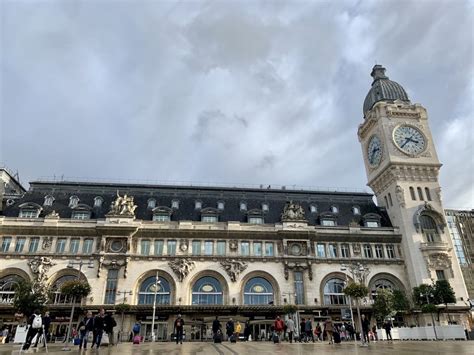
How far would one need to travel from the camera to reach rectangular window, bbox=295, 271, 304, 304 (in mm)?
51169

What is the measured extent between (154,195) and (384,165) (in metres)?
40.0

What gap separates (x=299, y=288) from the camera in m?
51.9

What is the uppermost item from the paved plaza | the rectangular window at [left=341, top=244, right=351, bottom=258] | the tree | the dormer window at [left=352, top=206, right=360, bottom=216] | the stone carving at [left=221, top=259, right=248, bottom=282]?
the dormer window at [left=352, top=206, right=360, bottom=216]

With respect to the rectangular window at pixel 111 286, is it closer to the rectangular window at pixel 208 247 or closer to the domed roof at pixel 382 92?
the rectangular window at pixel 208 247

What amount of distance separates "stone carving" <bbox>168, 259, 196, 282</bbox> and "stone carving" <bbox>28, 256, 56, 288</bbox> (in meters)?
16.3

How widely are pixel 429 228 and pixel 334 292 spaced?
63.2 feet

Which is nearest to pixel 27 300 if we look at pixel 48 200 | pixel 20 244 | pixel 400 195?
pixel 20 244

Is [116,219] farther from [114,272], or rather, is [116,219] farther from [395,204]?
[395,204]

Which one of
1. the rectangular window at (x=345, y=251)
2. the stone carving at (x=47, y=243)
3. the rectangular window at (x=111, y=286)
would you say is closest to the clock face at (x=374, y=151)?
the rectangular window at (x=345, y=251)

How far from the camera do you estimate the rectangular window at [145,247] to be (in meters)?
51.3

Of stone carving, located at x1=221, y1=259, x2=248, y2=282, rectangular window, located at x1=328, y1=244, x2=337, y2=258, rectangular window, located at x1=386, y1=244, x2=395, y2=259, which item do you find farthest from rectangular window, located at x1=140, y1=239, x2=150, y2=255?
rectangular window, located at x1=386, y1=244, x2=395, y2=259

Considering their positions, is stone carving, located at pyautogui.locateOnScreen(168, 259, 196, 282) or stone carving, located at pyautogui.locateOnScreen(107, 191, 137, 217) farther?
stone carving, located at pyautogui.locateOnScreen(107, 191, 137, 217)

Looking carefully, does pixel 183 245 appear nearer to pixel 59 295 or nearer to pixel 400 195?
pixel 59 295

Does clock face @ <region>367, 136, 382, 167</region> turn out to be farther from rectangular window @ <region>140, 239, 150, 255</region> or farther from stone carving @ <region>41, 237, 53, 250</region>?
stone carving @ <region>41, 237, 53, 250</region>
